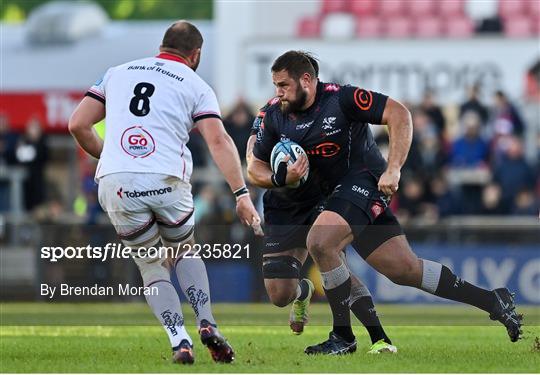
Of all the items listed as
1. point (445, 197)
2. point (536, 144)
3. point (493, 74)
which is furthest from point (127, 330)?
point (493, 74)

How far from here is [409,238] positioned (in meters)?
18.5

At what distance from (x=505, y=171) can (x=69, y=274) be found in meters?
7.09

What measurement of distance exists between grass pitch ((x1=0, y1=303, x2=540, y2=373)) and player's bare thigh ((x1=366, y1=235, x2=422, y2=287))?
0.57 meters

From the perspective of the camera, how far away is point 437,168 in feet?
65.3

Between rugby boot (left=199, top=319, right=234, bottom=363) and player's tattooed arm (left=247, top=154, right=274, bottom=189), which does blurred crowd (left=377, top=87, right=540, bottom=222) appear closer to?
player's tattooed arm (left=247, top=154, right=274, bottom=189)

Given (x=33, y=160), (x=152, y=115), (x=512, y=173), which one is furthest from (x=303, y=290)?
(x=33, y=160)

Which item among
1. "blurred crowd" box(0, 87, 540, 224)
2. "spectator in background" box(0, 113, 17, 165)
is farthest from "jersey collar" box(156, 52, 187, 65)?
"spectator in background" box(0, 113, 17, 165)

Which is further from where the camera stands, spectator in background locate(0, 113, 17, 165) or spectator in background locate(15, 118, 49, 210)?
spectator in background locate(0, 113, 17, 165)

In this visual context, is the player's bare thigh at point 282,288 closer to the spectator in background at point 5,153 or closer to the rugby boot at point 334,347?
the rugby boot at point 334,347

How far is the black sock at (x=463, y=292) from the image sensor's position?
1072 cm

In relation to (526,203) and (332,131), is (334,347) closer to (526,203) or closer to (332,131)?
(332,131)

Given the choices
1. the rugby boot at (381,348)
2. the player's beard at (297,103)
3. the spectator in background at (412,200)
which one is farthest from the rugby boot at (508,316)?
the spectator in background at (412,200)

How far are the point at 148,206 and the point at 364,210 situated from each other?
1.65m

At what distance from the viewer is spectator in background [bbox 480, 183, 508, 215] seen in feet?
63.8
